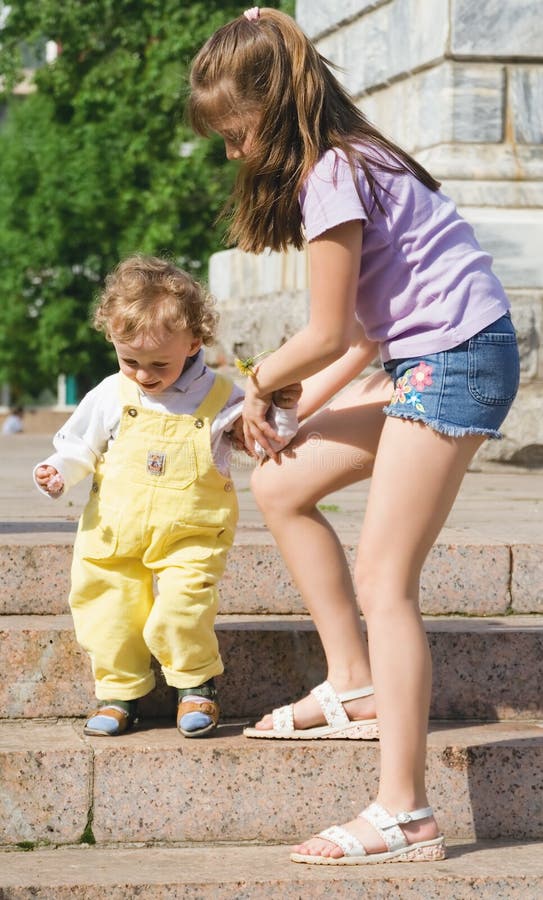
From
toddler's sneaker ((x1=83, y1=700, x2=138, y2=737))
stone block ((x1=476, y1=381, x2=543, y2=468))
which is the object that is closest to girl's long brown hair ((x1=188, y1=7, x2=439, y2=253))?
toddler's sneaker ((x1=83, y1=700, x2=138, y2=737))

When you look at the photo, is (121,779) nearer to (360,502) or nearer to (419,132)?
(360,502)

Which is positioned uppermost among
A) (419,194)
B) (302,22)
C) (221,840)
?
(302,22)

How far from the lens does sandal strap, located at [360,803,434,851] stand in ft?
10.8

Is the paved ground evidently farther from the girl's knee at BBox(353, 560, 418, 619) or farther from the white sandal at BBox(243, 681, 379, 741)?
the girl's knee at BBox(353, 560, 418, 619)

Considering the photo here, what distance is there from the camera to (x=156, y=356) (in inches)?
152

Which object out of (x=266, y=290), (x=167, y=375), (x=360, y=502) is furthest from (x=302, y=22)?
(x=167, y=375)

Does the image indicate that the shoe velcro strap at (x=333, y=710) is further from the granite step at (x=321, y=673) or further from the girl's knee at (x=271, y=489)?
the girl's knee at (x=271, y=489)

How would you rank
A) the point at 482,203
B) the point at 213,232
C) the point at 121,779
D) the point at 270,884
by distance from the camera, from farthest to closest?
the point at 213,232, the point at 482,203, the point at 121,779, the point at 270,884

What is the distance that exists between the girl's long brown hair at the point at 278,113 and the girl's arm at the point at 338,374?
0.43 metres

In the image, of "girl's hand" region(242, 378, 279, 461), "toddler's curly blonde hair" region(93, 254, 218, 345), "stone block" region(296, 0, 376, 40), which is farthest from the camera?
"stone block" region(296, 0, 376, 40)

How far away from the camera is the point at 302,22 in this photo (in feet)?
31.3

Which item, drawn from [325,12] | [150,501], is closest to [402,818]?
[150,501]

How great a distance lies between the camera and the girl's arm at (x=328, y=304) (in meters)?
3.19

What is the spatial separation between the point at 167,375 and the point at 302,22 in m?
6.14
